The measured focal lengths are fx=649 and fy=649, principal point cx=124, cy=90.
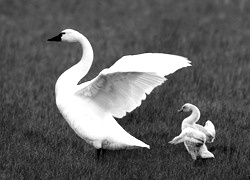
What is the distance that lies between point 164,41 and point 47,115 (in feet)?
17.9

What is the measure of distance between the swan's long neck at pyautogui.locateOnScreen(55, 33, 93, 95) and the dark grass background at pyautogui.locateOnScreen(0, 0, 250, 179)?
0.69 m

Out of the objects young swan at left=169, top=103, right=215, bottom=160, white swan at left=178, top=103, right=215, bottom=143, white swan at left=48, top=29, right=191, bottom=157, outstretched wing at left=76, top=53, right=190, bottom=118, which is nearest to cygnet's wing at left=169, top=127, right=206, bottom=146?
young swan at left=169, top=103, right=215, bottom=160

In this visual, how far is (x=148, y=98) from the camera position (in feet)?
31.5

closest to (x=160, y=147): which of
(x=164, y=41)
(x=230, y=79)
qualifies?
(x=230, y=79)

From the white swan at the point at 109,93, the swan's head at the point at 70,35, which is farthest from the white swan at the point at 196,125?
the swan's head at the point at 70,35

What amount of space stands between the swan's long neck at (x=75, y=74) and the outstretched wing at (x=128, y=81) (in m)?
0.22

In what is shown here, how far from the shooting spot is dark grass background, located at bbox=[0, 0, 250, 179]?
7.01 metres

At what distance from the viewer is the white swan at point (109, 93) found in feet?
22.0

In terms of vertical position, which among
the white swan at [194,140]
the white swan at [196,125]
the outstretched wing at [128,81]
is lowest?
the white swan at [194,140]

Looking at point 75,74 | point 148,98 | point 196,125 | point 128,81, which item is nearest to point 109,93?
point 128,81

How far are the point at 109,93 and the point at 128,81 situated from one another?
1.48 feet

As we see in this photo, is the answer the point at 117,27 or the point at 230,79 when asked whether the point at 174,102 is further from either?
the point at 117,27

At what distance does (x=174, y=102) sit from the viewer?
31.3 ft

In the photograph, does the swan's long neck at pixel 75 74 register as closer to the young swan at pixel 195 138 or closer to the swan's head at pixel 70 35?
the swan's head at pixel 70 35
